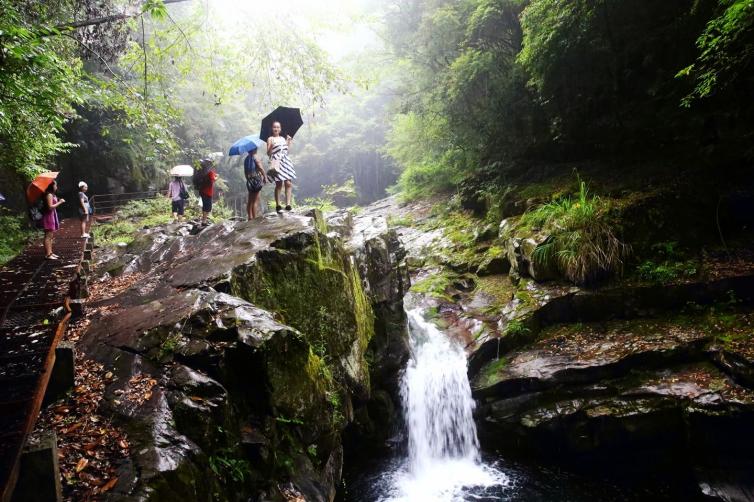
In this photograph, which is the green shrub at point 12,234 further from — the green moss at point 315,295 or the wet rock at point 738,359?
the wet rock at point 738,359

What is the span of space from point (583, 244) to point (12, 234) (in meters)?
17.4

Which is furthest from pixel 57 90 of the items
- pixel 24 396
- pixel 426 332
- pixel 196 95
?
pixel 196 95

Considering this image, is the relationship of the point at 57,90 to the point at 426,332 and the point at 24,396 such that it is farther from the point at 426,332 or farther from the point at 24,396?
the point at 426,332

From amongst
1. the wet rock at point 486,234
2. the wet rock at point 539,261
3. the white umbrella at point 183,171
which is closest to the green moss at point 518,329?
the wet rock at point 539,261

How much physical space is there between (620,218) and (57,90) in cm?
1037

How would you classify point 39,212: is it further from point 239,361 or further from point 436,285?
point 436,285

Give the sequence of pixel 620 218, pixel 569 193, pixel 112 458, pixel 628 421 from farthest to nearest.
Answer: pixel 569 193
pixel 620 218
pixel 628 421
pixel 112 458

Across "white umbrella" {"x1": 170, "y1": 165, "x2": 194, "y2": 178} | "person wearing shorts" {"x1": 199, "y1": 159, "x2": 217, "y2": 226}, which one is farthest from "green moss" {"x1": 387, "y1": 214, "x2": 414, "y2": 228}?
"white umbrella" {"x1": 170, "y1": 165, "x2": 194, "y2": 178}

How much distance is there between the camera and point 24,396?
10.2 feet

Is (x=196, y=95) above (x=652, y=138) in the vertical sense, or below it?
above

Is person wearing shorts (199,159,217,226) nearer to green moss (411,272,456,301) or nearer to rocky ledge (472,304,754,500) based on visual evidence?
green moss (411,272,456,301)

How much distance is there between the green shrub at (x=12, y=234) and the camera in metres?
11.5

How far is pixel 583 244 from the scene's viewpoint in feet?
26.0

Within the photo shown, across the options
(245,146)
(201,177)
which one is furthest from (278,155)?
(201,177)
